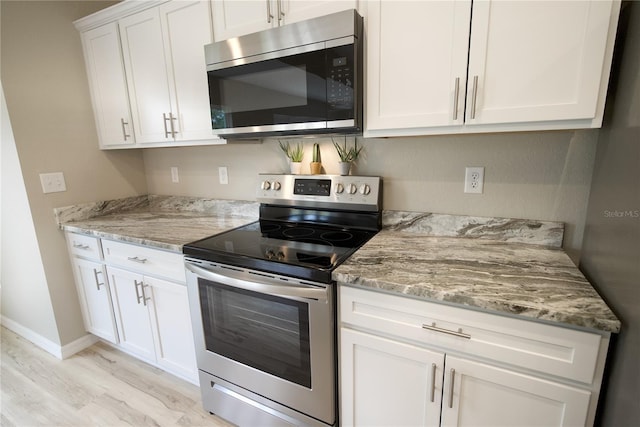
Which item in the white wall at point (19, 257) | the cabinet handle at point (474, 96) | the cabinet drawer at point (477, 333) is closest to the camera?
the cabinet drawer at point (477, 333)

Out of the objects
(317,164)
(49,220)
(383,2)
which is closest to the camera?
(383,2)

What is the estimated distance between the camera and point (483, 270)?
1.08m

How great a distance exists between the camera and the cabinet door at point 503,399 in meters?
0.88

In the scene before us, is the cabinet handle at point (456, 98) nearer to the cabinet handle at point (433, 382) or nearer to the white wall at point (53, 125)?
the cabinet handle at point (433, 382)

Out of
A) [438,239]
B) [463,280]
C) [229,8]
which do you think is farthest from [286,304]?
[229,8]

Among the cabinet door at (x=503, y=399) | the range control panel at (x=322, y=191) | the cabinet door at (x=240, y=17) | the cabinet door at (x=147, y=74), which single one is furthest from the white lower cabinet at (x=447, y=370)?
the cabinet door at (x=147, y=74)

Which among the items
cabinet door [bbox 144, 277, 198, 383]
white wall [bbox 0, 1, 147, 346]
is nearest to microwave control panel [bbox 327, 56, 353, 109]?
cabinet door [bbox 144, 277, 198, 383]

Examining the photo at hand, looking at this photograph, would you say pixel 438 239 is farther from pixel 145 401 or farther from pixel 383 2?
pixel 145 401

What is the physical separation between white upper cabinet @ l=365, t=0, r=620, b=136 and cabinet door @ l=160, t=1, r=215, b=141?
884 millimetres

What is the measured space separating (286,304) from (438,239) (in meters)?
0.75

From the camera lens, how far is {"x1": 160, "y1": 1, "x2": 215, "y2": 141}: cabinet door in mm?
1554

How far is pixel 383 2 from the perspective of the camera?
1165mm

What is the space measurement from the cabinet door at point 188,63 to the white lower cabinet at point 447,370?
123 centimetres

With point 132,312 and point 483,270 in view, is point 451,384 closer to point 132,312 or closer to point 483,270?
point 483,270
